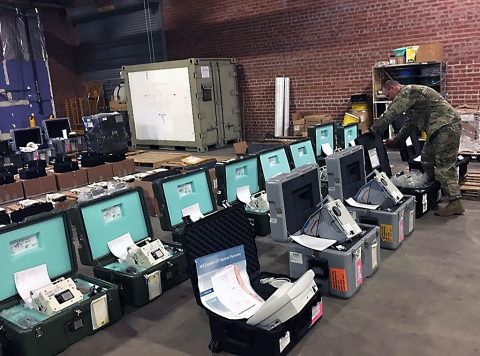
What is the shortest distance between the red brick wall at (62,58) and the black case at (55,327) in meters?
10.8

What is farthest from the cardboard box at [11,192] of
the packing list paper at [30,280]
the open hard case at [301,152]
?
the open hard case at [301,152]

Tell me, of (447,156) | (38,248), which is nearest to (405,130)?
(447,156)

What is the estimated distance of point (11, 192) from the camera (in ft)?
20.0

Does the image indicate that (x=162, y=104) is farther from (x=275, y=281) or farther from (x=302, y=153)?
(x=275, y=281)

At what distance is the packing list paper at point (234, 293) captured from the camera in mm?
2561

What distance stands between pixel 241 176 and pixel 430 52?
4755 mm

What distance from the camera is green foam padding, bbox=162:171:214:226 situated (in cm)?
382

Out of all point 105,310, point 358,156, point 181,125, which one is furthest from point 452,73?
point 105,310

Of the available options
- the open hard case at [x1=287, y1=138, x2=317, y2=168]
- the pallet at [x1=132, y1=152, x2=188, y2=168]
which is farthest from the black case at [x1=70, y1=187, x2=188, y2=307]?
the pallet at [x1=132, y1=152, x2=188, y2=168]

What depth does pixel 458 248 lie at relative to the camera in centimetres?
385

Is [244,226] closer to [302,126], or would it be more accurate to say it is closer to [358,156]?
[358,156]

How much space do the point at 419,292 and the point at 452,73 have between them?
5.81 m

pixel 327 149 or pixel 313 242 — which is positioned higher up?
pixel 327 149

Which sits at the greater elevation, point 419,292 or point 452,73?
point 452,73
